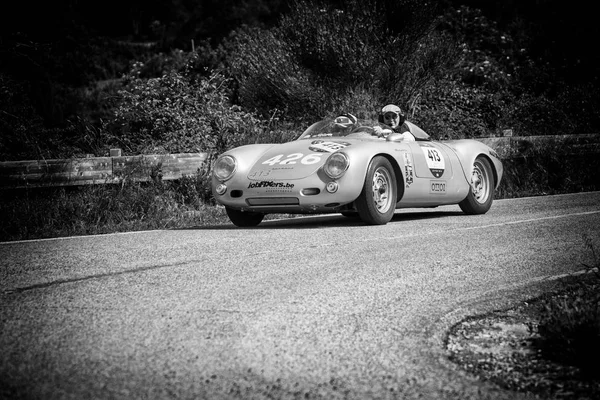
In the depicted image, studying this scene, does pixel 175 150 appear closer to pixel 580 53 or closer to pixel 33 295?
pixel 33 295

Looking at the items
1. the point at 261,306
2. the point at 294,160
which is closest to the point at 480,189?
the point at 294,160

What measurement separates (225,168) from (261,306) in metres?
4.30

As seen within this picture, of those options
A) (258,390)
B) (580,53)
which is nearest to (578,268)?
(258,390)

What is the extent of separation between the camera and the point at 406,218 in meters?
9.67

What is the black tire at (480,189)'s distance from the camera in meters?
10.0

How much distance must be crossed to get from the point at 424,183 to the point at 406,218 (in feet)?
2.30

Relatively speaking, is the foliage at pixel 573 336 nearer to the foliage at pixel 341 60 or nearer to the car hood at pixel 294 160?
the car hood at pixel 294 160

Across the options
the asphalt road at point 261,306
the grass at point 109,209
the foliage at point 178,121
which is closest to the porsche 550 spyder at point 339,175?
the asphalt road at point 261,306

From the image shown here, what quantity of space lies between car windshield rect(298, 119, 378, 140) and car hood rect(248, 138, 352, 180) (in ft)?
2.05

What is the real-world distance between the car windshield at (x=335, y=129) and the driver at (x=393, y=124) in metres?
0.13

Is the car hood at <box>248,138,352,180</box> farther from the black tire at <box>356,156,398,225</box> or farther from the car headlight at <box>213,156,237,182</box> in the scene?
the black tire at <box>356,156,398,225</box>

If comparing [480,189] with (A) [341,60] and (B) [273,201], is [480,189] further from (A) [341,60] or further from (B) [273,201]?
(A) [341,60]

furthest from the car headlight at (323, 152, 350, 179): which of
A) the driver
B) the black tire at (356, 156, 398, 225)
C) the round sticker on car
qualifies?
the round sticker on car

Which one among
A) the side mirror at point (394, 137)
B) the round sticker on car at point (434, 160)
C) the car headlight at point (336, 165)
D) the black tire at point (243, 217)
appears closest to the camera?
the car headlight at point (336, 165)
